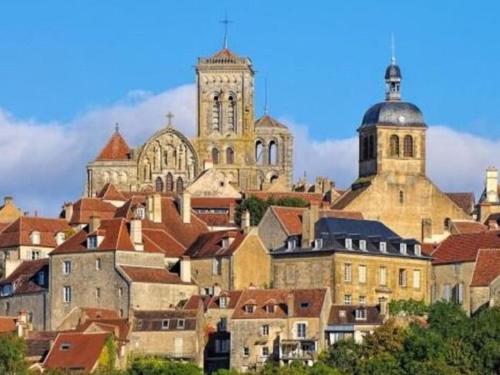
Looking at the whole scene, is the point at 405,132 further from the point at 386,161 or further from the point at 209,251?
the point at 209,251

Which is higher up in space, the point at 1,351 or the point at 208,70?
the point at 208,70

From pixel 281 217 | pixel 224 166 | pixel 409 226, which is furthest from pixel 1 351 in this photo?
pixel 224 166

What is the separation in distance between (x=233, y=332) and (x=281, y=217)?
11265 mm

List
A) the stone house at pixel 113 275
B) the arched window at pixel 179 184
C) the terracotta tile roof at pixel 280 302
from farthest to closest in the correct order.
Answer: the arched window at pixel 179 184 → the stone house at pixel 113 275 → the terracotta tile roof at pixel 280 302

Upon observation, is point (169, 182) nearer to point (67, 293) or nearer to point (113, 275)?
point (67, 293)

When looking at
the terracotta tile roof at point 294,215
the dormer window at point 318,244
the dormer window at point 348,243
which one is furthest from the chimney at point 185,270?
the dormer window at point 348,243

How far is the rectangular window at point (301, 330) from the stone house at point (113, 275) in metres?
7.04

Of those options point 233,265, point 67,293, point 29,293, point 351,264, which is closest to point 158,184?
point 29,293

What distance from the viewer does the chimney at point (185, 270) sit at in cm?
12731

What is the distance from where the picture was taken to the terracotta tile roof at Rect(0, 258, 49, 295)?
129375mm

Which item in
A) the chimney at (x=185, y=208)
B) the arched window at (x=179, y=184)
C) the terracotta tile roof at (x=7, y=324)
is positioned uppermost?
the arched window at (x=179, y=184)

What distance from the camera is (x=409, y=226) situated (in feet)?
452

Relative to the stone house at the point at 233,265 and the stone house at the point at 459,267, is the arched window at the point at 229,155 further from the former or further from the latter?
the stone house at the point at 233,265

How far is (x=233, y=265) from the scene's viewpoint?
417ft
